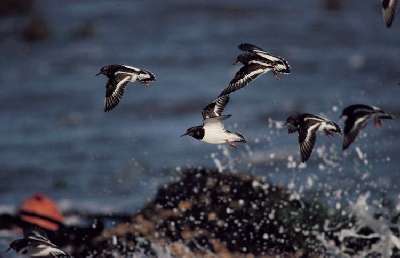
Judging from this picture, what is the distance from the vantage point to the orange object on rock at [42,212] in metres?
8.89

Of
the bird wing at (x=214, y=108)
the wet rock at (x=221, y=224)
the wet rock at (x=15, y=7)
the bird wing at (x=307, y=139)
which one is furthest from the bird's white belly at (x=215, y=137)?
the wet rock at (x=15, y=7)

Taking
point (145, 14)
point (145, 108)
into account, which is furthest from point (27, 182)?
point (145, 14)

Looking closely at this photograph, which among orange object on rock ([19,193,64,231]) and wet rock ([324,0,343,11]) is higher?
wet rock ([324,0,343,11])

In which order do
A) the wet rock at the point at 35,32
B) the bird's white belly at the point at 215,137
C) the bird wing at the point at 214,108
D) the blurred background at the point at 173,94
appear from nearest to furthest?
the bird's white belly at the point at 215,137
the bird wing at the point at 214,108
the blurred background at the point at 173,94
the wet rock at the point at 35,32

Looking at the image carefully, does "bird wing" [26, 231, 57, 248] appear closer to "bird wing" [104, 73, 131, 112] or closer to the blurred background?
"bird wing" [104, 73, 131, 112]

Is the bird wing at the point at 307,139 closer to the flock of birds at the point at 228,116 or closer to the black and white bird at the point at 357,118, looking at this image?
the flock of birds at the point at 228,116

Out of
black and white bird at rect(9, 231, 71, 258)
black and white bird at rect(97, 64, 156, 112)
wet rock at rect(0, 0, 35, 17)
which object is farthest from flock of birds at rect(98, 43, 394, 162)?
wet rock at rect(0, 0, 35, 17)

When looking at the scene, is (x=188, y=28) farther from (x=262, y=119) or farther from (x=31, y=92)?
(x=262, y=119)

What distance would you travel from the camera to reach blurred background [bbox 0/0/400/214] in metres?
10.8

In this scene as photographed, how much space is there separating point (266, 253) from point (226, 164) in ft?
6.96

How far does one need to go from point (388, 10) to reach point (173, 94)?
9.51m

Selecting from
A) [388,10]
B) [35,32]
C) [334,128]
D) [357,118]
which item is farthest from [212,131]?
[35,32]

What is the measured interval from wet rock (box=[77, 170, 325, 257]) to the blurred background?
0.43 meters

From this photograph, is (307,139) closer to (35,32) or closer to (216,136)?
(216,136)
